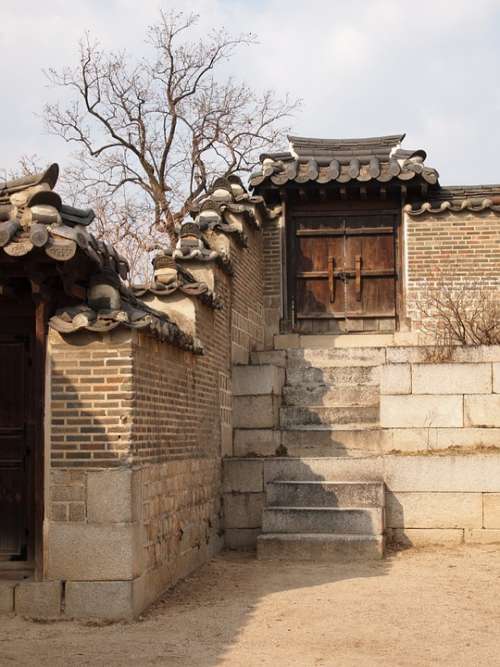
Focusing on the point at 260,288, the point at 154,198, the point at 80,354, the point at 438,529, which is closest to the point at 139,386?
the point at 80,354

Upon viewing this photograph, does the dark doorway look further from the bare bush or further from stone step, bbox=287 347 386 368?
the bare bush

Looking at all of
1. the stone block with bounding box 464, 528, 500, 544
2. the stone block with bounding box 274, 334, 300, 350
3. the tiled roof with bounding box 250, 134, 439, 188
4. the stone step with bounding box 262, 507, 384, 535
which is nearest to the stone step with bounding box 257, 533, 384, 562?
the stone step with bounding box 262, 507, 384, 535

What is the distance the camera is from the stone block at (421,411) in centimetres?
1170

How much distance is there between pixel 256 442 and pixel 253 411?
400mm

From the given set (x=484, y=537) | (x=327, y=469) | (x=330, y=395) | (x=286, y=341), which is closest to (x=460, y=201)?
(x=286, y=341)

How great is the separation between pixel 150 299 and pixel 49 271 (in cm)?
261

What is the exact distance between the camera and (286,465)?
11375 mm

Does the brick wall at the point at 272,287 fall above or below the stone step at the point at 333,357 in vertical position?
above

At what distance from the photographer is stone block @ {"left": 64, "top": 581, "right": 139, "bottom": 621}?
761 cm

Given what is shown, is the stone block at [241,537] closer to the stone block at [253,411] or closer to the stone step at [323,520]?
the stone step at [323,520]

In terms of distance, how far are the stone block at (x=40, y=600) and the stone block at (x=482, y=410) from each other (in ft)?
19.2

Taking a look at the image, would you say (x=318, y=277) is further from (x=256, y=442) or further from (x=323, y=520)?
(x=323, y=520)

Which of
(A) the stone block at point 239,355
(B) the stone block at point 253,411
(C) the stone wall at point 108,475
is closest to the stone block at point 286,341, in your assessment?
(A) the stone block at point 239,355

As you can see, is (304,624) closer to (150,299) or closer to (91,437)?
(91,437)
